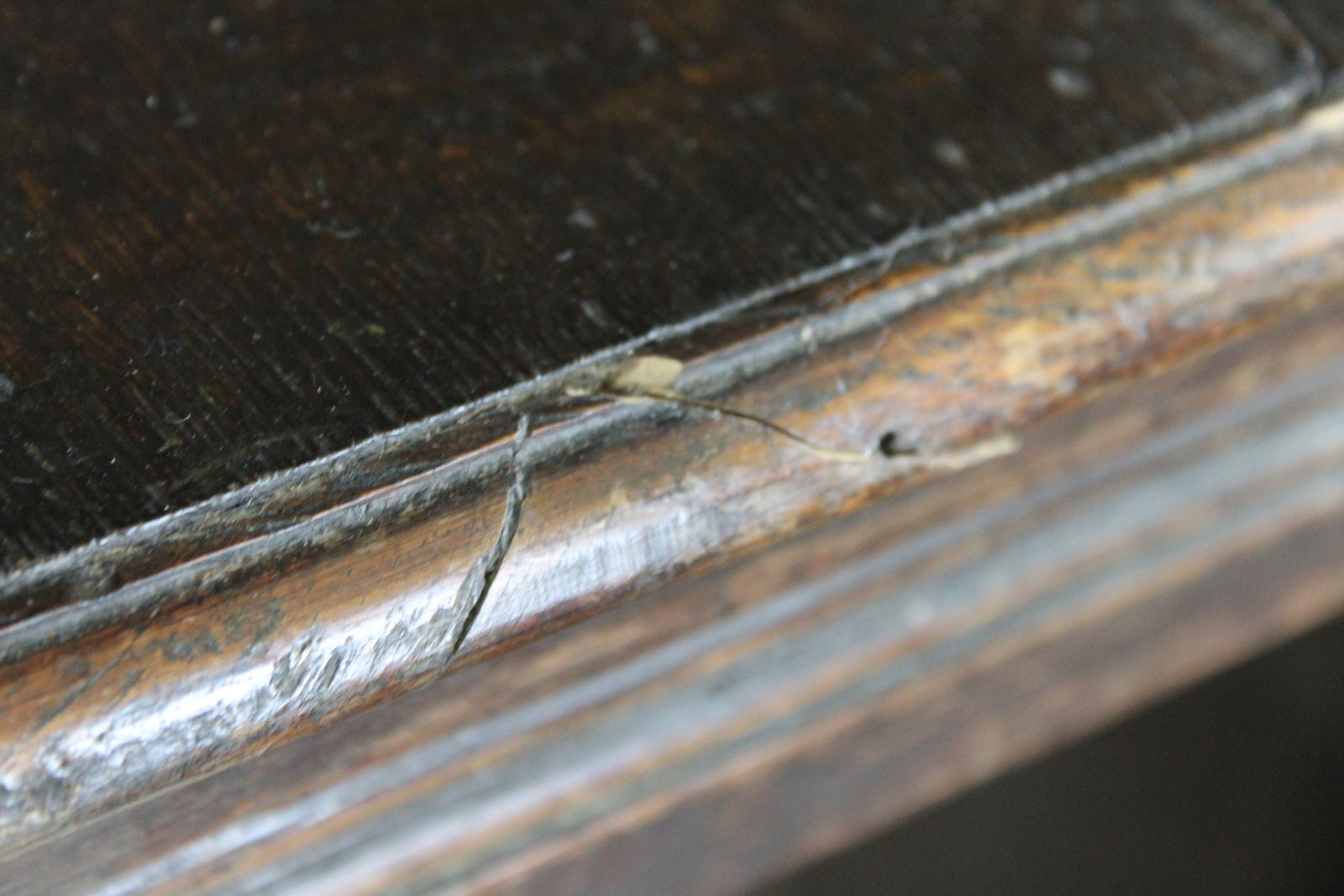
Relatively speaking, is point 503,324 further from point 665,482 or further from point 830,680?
point 830,680

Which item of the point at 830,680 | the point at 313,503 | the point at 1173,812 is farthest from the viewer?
the point at 1173,812

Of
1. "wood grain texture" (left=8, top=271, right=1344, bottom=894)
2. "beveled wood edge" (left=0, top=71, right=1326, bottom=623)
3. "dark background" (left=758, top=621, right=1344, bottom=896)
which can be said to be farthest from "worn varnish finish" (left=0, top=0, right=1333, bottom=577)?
"dark background" (left=758, top=621, right=1344, bottom=896)

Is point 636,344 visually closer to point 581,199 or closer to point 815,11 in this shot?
point 581,199

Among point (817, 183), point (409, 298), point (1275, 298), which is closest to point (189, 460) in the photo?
point (409, 298)

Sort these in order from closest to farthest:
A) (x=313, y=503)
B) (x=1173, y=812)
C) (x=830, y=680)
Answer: (x=313, y=503) → (x=830, y=680) → (x=1173, y=812)

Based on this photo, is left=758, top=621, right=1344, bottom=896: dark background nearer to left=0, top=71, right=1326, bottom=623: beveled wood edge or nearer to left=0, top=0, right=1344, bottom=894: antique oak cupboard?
left=0, top=0, right=1344, bottom=894: antique oak cupboard

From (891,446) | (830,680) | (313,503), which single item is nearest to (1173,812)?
(830,680)

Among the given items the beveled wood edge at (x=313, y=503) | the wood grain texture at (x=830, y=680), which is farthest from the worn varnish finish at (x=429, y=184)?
the wood grain texture at (x=830, y=680)
